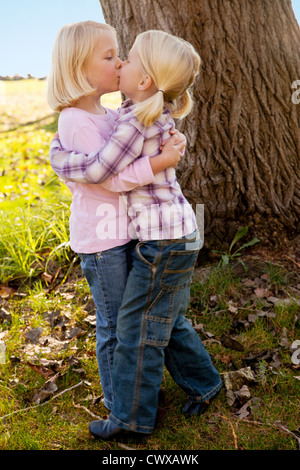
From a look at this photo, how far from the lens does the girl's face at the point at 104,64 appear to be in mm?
2225

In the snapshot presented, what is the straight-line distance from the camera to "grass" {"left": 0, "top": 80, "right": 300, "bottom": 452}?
8.05 feet

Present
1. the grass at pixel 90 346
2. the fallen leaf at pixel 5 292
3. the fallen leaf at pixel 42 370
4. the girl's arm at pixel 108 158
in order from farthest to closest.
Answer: the fallen leaf at pixel 5 292
the fallen leaf at pixel 42 370
the grass at pixel 90 346
the girl's arm at pixel 108 158

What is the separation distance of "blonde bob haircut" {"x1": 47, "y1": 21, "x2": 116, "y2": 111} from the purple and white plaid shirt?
20cm

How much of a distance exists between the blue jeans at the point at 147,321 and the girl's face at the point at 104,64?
76cm

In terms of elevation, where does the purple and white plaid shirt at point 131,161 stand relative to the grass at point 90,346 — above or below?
above

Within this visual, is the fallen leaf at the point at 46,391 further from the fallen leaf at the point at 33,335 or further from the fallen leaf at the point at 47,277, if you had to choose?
the fallen leaf at the point at 47,277

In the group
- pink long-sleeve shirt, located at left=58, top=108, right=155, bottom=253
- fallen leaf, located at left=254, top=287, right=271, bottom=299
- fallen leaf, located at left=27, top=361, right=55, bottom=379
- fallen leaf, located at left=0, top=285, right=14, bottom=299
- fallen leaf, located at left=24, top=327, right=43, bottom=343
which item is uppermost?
pink long-sleeve shirt, located at left=58, top=108, right=155, bottom=253

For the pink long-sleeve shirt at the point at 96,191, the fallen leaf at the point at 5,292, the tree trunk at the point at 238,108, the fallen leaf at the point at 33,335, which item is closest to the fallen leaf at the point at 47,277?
the fallen leaf at the point at 5,292

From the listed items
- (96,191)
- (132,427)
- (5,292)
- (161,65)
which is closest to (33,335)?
(5,292)

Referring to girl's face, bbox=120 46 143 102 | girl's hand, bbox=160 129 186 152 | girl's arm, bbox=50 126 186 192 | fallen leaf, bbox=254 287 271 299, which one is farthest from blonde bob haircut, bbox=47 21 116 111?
fallen leaf, bbox=254 287 271 299

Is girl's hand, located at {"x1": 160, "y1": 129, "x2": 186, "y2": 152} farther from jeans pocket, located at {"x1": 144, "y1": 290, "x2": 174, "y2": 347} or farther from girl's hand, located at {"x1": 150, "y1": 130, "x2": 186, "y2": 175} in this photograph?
jeans pocket, located at {"x1": 144, "y1": 290, "x2": 174, "y2": 347}

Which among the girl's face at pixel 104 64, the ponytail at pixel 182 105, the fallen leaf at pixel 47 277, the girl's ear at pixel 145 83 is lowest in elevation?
the fallen leaf at pixel 47 277

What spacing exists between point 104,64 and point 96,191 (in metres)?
0.57
